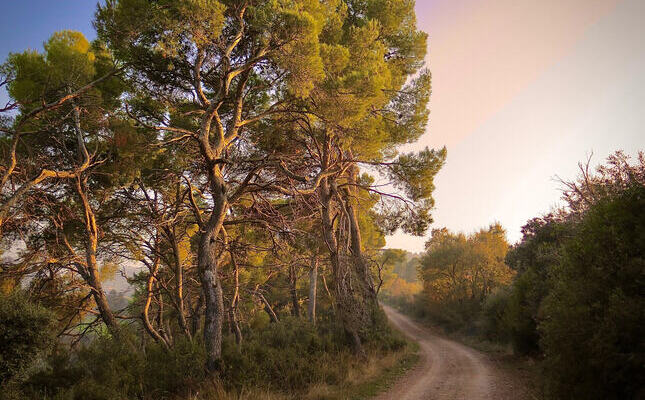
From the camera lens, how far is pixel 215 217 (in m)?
8.16

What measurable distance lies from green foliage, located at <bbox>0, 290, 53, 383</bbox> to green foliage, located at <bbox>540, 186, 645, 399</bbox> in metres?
8.23

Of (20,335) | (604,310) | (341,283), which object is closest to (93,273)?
(20,335)

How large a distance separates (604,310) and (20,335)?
28.8 feet

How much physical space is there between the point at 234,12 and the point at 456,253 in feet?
89.6

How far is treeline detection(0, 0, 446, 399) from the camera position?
655 cm

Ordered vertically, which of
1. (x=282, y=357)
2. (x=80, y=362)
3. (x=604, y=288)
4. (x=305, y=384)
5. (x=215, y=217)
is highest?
(x=215, y=217)

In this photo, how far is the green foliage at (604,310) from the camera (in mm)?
3803

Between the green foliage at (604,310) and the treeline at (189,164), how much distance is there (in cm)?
574

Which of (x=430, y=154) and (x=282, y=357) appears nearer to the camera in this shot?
(x=282, y=357)

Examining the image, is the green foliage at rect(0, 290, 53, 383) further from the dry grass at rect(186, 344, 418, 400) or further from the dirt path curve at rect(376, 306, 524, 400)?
the dirt path curve at rect(376, 306, 524, 400)

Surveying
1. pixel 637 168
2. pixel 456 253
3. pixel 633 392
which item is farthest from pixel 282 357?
pixel 456 253

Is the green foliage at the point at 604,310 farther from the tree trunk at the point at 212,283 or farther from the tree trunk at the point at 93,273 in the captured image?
the tree trunk at the point at 93,273

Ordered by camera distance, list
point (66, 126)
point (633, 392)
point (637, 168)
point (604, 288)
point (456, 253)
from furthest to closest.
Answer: point (456, 253)
point (637, 168)
point (66, 126)
point (604, 288)
point (633, 392)

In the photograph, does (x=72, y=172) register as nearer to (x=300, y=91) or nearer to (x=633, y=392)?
(x=300, y=91)
